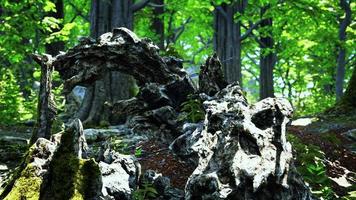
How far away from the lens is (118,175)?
20.3ft

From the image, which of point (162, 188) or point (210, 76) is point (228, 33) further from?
point (162, 188)

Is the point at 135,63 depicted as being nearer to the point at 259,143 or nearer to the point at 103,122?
the point at 103,122

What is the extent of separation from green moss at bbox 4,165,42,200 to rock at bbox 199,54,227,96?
5.45 metres

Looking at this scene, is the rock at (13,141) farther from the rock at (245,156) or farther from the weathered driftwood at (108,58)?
the rock at (245,156)

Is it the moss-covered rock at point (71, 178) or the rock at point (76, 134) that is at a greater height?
the rock at point (76, 134)

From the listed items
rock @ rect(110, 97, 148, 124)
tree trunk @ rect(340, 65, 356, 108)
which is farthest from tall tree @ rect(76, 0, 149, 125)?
tree trunk @ rect(340, 65, 356, 108)

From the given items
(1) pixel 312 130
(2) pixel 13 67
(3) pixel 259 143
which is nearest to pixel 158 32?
(2) pixel 13 67

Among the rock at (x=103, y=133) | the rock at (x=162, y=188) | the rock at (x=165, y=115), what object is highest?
the rock at (x=165, y=115)

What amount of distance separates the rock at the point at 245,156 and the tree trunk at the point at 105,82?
6.77 m

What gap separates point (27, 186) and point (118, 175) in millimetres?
1326

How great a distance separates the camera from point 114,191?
587cm

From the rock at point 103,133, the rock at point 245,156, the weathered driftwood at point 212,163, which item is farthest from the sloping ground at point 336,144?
the rock at point 103,133

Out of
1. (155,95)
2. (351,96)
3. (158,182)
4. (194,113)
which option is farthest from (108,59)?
(351,96)

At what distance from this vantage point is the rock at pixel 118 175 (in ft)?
19.3
